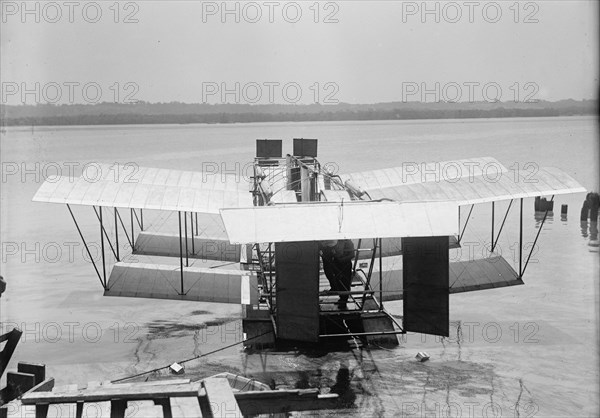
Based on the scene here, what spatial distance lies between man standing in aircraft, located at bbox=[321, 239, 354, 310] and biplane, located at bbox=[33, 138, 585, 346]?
0.67ft

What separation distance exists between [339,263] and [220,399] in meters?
5.76

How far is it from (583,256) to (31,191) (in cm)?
3517

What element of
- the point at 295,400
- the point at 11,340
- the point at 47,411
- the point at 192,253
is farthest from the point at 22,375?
the point at 192,253

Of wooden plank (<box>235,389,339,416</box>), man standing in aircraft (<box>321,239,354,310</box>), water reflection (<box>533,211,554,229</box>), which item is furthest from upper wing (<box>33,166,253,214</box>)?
water reflection (<box>533,211,554,229</box>)

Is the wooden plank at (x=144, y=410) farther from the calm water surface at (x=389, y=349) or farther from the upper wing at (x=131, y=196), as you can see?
the upper wing at (x=131, y=196)

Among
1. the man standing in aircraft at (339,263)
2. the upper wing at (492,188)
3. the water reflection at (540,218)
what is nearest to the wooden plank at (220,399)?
the man standing in aircraft at (339,263)

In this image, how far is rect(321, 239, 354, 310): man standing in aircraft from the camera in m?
13.9

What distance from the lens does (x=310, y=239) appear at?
11422 millimetres

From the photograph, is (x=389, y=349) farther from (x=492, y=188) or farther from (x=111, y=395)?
(x=111, y=395)

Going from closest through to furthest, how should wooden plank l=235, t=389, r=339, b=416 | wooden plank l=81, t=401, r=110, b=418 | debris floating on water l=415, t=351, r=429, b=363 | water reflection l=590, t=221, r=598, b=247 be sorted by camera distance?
wooden plank l=81, t=401, r=110, b=418 → wooden plank l=235, t=389, r=339, b=416 → debris floating on water l=415, t=351, r=429, b=363 → water reflection l=590, t=221, r=598, b=247

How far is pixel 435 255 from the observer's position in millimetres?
12305

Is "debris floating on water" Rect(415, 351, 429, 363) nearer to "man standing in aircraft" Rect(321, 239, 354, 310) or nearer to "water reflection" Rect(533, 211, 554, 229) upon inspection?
"man standing in aircraft" Rect(321, 239, 354, 310)

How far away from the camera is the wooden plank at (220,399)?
8.33 meters

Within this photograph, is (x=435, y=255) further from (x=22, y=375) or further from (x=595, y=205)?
(x=595, y=205)
